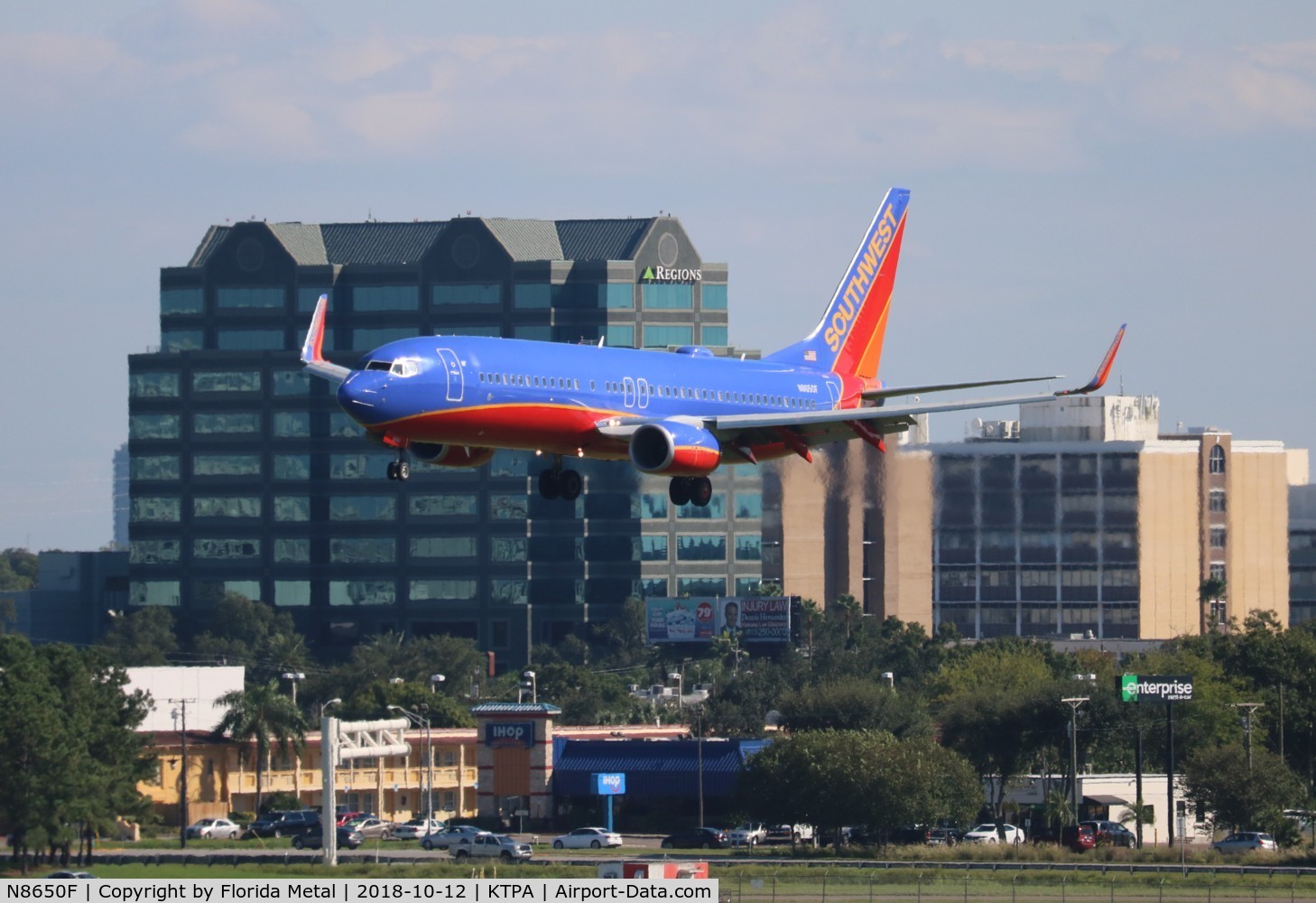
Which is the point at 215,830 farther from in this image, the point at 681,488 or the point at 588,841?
the point at 681,488

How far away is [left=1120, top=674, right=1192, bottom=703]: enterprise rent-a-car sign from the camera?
148m

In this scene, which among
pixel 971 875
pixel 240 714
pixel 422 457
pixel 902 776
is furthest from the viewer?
pixel 240 714

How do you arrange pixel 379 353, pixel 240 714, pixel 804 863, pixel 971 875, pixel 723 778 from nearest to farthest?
pixel 379 353
pixel 971 875
pixel 804 863
pixel 723 778
pixel 240 714

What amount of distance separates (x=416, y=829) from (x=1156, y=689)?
159 feet

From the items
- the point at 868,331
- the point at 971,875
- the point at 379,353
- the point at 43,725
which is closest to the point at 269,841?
the point at 43,725

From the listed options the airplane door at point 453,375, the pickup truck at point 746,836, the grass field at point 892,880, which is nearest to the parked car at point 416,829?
the pickup truck at point 746,836

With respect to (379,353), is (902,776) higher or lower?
lower

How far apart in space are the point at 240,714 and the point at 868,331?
3011 inches

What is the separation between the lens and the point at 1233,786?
142 metres

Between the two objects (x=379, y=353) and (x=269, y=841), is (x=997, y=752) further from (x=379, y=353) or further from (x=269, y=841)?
(x=379, y=353)

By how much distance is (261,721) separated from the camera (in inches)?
6713

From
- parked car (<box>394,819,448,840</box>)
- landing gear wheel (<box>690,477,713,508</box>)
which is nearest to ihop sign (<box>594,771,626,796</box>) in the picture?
parked car (<box>394,819,448,840</box>)

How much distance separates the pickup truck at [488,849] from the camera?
12888 cm

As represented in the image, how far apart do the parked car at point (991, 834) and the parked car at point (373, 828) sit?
122 ft
